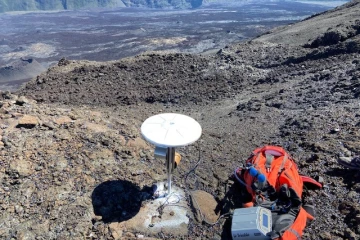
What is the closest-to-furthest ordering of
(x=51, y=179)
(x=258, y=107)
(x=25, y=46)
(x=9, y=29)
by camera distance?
(x=51, y=179) → (x=258, y=107) → (x=25, y=46) → (x=9, y=29)

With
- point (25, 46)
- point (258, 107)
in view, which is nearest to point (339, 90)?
point (258, 107)

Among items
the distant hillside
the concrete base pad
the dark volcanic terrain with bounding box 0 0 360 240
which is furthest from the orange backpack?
the distant hillside

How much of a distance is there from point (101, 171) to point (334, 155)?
4442 millimetres

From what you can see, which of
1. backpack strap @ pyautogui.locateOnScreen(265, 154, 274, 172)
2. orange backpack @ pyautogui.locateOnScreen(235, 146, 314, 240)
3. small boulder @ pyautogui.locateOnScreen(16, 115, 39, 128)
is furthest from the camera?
small boulder @ pyautogui.locateOnScreen(16, 115, 39, 128)

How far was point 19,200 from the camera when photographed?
15.8 feet

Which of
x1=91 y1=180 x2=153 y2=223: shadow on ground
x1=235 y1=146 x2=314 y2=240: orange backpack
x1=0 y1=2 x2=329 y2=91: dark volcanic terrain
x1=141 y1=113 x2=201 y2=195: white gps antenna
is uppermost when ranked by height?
x1=141 y1=113 x2=201 y2=195: white gps antenna

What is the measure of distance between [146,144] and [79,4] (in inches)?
4515

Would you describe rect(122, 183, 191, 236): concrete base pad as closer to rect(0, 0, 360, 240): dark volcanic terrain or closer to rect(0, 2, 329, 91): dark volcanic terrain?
rect(0, 0, 360, 240): dark volcanic terrain

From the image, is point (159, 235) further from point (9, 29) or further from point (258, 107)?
point (9, 29)

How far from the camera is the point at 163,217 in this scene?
5062 mm

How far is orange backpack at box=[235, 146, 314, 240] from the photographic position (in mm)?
4395

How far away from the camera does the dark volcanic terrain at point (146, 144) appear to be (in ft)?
15.8

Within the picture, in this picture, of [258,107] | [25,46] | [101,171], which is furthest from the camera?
[25,46]

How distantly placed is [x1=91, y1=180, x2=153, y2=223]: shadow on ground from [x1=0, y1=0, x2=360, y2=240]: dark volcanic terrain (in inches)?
0.6
